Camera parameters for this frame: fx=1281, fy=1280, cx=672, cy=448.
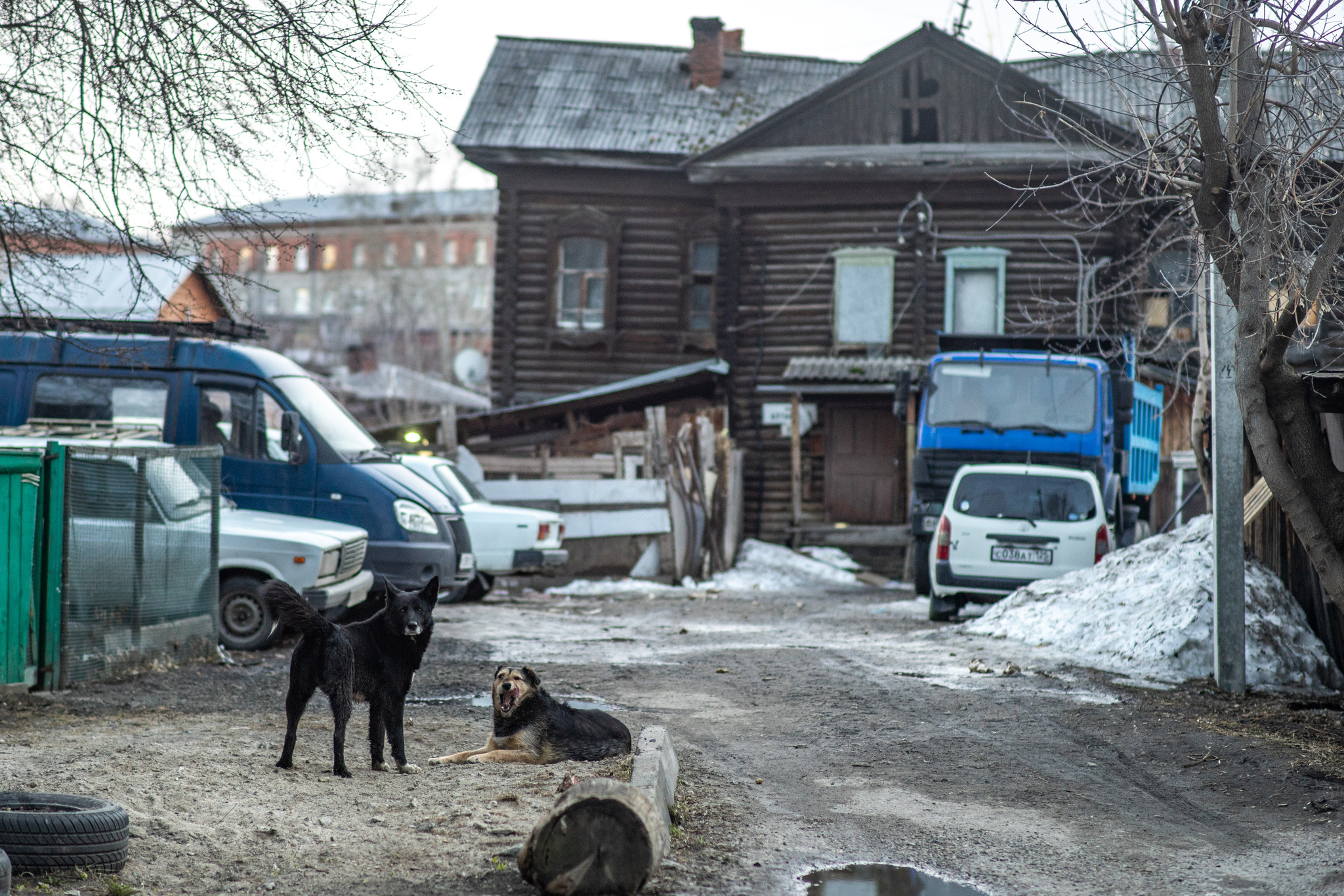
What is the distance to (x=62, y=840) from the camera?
14.9 feet

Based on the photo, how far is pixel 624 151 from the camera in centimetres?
2577

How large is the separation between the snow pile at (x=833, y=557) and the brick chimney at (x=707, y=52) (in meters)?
11.1

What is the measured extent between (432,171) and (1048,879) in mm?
54002

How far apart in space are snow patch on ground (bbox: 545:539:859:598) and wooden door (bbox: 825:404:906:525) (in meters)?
1.43

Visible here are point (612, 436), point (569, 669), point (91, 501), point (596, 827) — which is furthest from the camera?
point (612, 436)

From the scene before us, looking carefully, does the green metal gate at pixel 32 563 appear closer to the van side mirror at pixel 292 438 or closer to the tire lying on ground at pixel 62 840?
the van side mirror at pixel 292 438

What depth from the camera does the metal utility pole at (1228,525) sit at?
951cm

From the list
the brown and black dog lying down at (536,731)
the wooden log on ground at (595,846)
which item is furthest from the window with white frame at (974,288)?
the wooden log on ground at (595,846)

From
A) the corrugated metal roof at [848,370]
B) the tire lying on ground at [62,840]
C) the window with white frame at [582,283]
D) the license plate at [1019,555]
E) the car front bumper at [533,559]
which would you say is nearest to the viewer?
the tire lying on ground at [62,840]

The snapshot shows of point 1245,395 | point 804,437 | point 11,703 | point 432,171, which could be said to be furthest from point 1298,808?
point 432,171

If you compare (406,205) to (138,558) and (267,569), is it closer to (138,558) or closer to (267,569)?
(267,569)

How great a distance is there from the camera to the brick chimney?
91.4 feet

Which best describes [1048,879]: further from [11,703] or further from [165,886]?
[11,703]

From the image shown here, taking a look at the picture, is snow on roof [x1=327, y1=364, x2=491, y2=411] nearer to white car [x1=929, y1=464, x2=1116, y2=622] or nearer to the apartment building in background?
the apartment building in background
